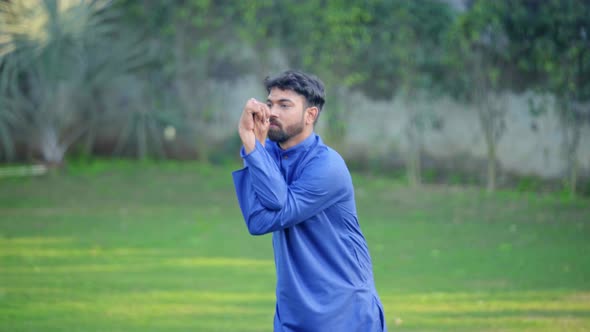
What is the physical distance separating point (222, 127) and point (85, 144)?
9.44 feet

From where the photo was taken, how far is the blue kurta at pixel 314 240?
357 centimetres

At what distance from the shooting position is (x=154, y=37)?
1753cm

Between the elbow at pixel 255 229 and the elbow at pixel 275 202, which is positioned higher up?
the elbow at pixel 275 202

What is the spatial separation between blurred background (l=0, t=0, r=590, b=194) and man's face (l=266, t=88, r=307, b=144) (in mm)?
10226

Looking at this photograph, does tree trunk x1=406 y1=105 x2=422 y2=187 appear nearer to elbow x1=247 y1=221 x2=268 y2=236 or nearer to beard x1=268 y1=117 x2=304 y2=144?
beard x1=268 y1=117 x2=304 y2=144

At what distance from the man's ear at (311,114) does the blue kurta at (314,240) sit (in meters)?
0.08

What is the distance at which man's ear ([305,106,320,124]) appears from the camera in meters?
3.78

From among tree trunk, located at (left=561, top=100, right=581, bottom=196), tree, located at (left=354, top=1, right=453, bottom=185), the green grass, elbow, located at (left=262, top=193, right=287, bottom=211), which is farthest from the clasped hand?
tree, located at (left=354, top=1, right=453, bottom=185)

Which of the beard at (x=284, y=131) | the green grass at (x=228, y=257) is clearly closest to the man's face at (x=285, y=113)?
the beard at (x=284, y=131)

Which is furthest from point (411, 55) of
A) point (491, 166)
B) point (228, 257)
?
point (228, 257)

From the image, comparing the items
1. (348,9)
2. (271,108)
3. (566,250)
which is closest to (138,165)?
(348,9)

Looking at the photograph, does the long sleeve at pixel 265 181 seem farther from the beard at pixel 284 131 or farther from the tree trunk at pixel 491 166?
the tree trunk at pixel 491 166

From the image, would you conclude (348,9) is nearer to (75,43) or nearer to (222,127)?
(222,127)

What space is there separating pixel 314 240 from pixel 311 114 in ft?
1.79
